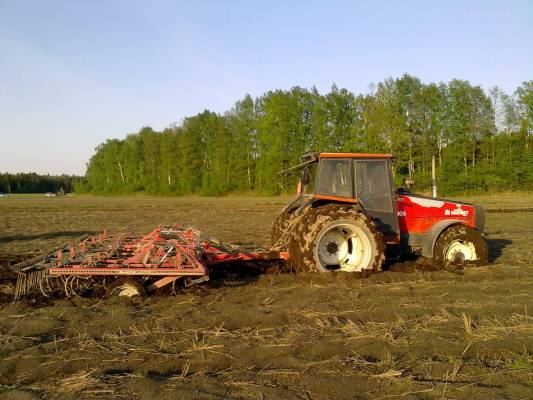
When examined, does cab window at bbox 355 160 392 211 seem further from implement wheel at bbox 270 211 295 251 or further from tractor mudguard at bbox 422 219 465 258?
implement wheel at bbox 270 211 295 251

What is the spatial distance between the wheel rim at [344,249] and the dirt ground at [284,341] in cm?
49

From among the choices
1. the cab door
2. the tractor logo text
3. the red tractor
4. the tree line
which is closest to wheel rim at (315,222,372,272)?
the red tractor

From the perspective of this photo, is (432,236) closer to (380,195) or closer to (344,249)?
(380,195)

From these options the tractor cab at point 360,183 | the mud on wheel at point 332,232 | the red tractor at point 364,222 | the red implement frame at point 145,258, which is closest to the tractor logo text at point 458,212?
the red tractor at point 364,222

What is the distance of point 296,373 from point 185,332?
1.49 metres

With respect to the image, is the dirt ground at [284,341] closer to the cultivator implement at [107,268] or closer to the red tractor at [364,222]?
the cultivator implement at [107,268]

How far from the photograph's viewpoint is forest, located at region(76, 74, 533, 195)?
39.9 m

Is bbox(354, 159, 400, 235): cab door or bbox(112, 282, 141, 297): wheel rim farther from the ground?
bbox(354, 159, 400, 235): cab door

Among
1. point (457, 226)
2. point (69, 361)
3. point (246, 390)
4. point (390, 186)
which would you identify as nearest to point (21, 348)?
point (69, 361)

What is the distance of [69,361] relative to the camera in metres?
3.84

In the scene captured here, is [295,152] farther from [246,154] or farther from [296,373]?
[296,373]

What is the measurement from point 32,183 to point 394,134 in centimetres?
11089

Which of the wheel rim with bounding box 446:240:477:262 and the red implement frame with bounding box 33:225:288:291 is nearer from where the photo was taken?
the red implement frame with bounding box 33:225:288:291

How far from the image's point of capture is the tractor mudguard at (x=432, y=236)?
7.74 m
